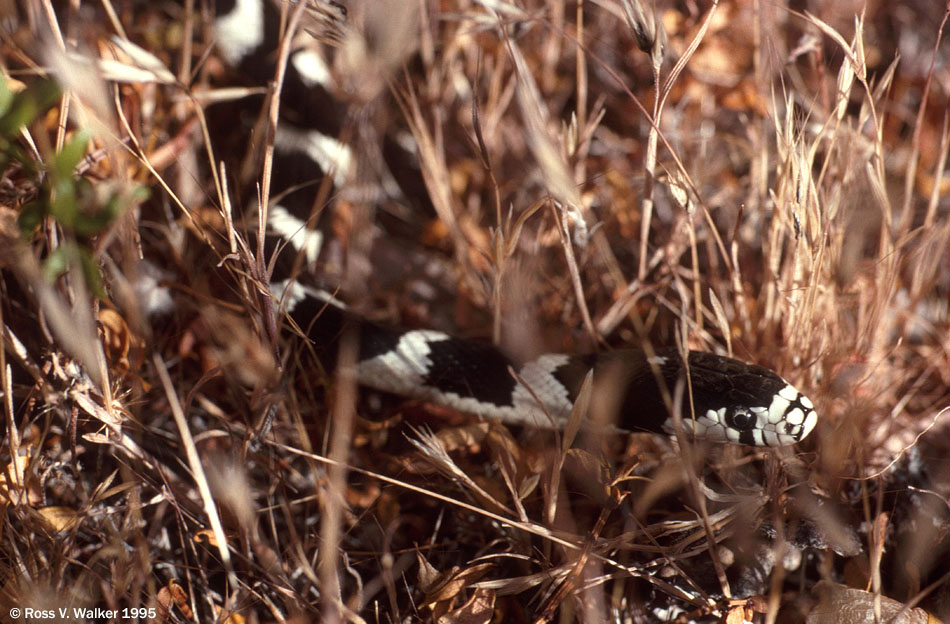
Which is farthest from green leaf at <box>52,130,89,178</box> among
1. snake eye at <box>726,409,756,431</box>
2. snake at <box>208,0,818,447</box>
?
snake eye at <box>726,409,756,431</box>

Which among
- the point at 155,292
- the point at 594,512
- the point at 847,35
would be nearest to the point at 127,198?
the point at 155,292

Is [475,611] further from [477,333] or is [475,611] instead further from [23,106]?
[23,106]

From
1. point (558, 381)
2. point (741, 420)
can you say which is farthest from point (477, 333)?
point (741, 420)

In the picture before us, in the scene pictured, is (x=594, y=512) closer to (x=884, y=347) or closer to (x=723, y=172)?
(x=884, y=347)

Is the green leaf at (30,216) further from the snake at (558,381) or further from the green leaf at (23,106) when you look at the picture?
the snake at (558,381)

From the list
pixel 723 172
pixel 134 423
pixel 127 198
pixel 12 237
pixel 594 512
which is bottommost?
pixel 594 512

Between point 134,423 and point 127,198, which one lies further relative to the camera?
point 134,423
